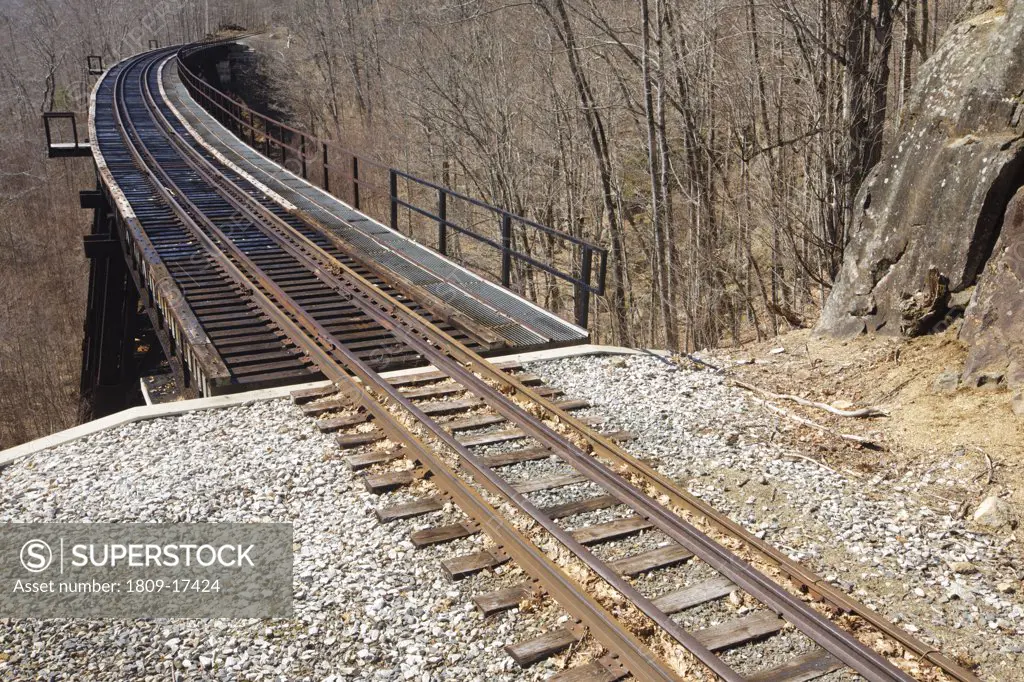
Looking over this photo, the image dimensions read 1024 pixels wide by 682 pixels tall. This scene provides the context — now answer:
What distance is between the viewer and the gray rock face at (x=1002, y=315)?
705cm

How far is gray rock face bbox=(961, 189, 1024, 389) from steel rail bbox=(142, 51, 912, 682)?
346 centimetres

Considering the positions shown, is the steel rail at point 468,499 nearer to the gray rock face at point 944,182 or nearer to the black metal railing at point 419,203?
the black metal railing at point 419,203

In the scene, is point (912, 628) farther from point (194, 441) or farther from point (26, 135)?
point (26, 135)

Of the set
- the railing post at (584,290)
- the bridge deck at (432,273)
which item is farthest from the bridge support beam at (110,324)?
the railing post at (584,290)

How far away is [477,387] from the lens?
779 cm

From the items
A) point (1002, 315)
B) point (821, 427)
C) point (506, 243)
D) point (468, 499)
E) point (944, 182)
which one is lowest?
point (821, 427)

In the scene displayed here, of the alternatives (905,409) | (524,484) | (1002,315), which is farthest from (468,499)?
(1002,315)

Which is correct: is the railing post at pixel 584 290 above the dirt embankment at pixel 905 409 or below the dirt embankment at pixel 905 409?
above

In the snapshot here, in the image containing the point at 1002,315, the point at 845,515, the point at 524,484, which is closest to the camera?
the point at 845,515

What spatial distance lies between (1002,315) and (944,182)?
167 centimetres

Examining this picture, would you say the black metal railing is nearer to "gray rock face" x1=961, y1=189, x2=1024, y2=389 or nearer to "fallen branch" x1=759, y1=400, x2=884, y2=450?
"fallen branch" x1=759, y1=400, x2=884, y2=450

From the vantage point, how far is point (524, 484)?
617cm

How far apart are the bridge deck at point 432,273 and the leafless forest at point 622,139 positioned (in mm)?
3658

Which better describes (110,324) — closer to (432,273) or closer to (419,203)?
(432,273)
